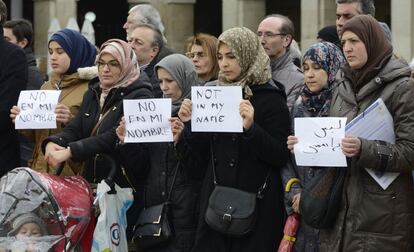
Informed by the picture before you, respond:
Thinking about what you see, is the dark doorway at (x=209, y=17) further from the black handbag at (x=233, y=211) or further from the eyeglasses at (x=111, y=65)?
the black handbag at (x=233, y=211)

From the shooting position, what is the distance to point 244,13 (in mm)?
31828

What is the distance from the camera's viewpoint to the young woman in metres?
8.58

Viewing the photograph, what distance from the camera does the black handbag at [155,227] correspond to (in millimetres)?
8055

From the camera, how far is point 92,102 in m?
8.44

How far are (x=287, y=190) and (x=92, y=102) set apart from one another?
1.72 metres

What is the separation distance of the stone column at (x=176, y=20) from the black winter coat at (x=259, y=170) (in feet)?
87.6

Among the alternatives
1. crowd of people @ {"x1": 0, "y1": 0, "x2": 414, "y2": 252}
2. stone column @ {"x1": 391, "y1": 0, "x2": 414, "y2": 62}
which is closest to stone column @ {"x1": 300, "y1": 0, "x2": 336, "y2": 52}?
stone column @ {"x1": 391, "y1": 0, "x2": 414, "y2": 62}

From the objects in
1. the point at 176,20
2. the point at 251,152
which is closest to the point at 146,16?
the point at 251,152

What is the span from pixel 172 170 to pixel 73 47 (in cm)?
151

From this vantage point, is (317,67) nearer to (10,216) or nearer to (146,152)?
(146,152)

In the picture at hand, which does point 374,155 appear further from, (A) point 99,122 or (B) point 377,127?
(A) point 99,122

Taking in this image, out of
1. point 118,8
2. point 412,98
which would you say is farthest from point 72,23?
point 412,98

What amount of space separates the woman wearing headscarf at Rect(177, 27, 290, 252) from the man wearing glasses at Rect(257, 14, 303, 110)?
84 centimetres

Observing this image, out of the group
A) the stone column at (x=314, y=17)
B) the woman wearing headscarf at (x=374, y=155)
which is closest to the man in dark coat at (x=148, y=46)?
the woman wearing headscarf at (x=374, y=155)
